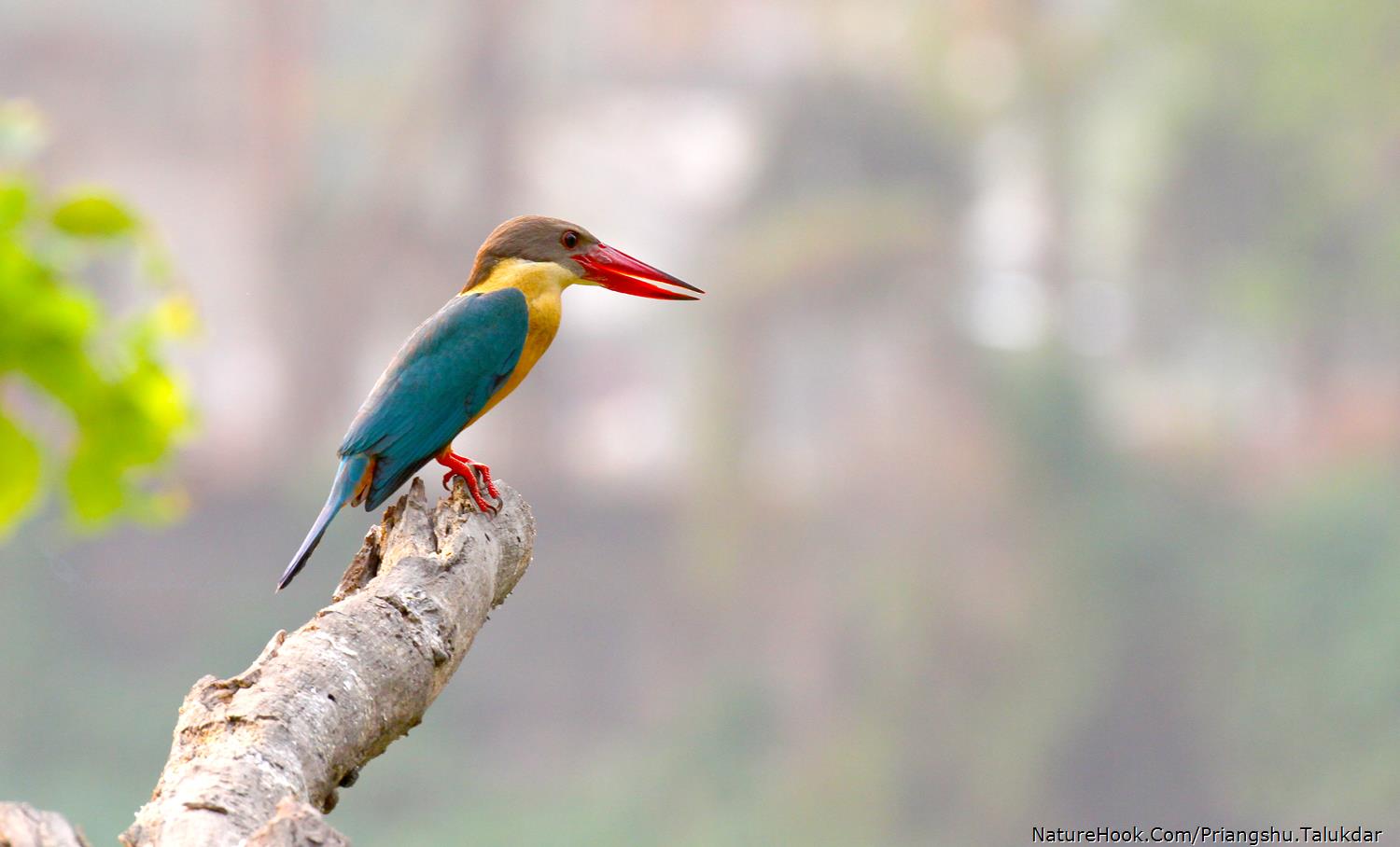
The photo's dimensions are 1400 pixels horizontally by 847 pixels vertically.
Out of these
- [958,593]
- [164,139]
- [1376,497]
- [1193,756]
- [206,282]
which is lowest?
[1193,756]

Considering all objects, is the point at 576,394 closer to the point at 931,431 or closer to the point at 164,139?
the point at 931,431

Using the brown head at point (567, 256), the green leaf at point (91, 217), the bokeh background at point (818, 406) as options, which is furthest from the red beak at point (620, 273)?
the bokeh background at point (818, 406)

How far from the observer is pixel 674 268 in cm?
1250

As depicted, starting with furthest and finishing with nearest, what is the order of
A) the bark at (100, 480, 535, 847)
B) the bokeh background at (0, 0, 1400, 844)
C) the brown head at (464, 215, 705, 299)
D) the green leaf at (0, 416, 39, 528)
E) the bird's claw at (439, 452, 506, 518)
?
the bokeh background at (0, 0, 1400, 844)
the brown head at (464, 215, 705, 299)
the green leaf at (0, 416, 39, 528)
the bird's claw at (439, 452, 506, 518)
the bark at (100, 480, 535, 847)

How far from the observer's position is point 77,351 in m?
2.33

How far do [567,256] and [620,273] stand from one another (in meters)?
0.09

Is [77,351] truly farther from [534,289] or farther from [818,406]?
[818,406]

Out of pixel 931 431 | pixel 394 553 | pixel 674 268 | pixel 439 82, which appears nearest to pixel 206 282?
pixel 439 82

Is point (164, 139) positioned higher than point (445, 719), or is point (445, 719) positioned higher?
point (164, 139)

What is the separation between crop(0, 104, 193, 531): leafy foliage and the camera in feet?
7.45

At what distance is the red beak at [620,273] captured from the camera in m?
2.42

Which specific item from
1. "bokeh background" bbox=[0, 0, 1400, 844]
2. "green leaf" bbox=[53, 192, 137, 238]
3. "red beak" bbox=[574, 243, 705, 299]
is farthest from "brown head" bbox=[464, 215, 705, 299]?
"bokeh background" bbox=[0, 0, 1400, 844]

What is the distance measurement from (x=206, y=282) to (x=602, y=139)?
3515 millimetres

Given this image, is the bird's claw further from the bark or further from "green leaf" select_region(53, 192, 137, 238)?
"green leaf" select_region(53, 192, 137, 238)
